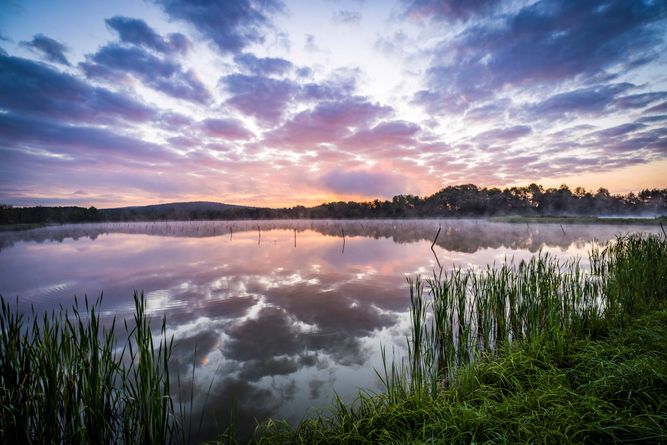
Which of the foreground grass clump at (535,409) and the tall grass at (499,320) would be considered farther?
the tall grass at (499,320)

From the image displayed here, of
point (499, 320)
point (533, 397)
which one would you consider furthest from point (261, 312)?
point (533, 397)

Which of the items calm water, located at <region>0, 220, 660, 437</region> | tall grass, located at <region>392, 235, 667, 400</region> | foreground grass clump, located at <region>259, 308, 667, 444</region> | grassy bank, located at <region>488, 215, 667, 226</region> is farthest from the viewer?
grassy bank, located at <region>488, 215, 667, 226</region>

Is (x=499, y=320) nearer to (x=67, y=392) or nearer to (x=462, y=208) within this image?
(x=67, y=392)

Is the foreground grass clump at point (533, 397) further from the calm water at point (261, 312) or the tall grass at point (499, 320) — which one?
the calm water at point (261, 312)

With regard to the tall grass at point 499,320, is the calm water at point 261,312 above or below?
below

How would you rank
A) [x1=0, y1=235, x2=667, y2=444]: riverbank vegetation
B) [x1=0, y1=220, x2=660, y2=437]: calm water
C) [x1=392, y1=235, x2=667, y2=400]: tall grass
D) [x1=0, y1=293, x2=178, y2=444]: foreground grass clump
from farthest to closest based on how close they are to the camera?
[x1=0, y1=220, x2=660, y2=437]: calm water
[x1=392, y1=235, x2=667, y2=400]: tall grass
[x1=0, y1=293, x2=178, y2=444]: foreground grass clump
[x1=0, y1=235, x2=667, y2=444]: riverbank vegetation

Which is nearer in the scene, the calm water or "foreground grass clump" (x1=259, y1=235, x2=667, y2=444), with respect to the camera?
"foreground grass clump" (x1=259, y1=235, x2=667, y2=444)

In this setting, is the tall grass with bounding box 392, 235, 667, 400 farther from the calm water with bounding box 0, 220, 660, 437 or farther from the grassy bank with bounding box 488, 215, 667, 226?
the grassy bank with bounding box 488, 215, 667, 226

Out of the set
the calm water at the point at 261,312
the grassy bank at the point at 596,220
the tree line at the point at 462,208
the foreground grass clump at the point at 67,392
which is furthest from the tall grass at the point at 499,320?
the tree line at the point at 462,208

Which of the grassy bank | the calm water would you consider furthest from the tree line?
the calm water

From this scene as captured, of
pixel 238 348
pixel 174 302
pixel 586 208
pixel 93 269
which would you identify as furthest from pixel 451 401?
pixel 586 208

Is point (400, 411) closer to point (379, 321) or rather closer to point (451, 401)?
point (451, 401)

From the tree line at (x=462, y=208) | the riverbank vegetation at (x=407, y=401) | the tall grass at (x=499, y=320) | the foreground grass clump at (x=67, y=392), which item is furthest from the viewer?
the tree line at (x=462, y=208)

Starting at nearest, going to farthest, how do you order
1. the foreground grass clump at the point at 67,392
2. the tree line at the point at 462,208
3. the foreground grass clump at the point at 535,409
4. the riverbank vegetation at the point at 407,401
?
the foreground grass clump at the point at 535,409, the riverbank vegetation at the point at 407,401, the foreground grass clump at the point at 67,392, the tree line at the point at 462,208
